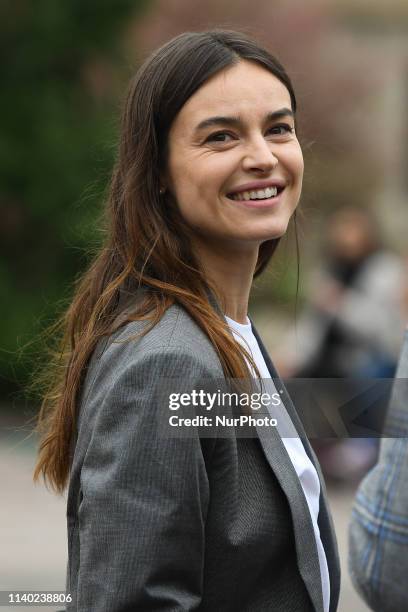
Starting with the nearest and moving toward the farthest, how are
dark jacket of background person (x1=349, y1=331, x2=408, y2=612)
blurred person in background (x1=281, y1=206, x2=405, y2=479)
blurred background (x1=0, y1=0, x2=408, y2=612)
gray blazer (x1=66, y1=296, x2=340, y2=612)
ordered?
gray blazer (x1=66, y1=296, x2=340, y2=612) < dark jacket of background person (x1=349, y1=331, x2=408, y2=612) < blurred background (x1=0, y1=0, x2=408, y2=612) < blurred person in background (x1=281, y1=206, x2=405, y2=479)

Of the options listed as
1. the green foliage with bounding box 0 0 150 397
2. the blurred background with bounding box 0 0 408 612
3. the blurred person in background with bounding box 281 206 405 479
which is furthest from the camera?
the green foliage with bounding box 0 0 150 397

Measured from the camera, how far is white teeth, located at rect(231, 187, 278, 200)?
247cm

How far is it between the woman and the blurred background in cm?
57

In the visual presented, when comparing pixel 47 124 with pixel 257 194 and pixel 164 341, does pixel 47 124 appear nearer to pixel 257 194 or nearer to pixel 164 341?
pixel 257 194

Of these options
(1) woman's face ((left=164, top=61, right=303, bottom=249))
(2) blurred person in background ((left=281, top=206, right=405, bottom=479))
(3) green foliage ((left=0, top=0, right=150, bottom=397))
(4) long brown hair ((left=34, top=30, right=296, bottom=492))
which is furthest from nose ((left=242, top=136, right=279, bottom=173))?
(3) green foliage ((left=0, top=0, right=150, bottom=397))

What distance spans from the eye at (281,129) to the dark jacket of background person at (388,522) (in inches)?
22.1

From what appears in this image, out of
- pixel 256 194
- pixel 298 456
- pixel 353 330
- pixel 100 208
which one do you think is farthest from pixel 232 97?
pixel 353 330

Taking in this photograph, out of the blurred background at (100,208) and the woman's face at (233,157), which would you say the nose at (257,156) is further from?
the blurred background at (100,208)

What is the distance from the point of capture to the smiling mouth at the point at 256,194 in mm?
2469

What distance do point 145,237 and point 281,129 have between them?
1.30ft

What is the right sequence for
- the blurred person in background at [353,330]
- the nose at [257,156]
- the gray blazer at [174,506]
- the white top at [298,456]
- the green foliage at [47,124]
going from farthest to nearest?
the green foliage at [47,124] < the blurred person in background at [353,330] < the nose at [257,156] < the white top at [298,456] < the gray blazer at [174,506]

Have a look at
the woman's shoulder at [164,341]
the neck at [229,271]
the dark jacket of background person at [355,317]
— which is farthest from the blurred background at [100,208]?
the woman's shoulder at [164,341]

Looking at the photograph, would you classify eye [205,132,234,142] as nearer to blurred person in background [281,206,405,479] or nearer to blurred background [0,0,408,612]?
blurred background [0,0,408,612]

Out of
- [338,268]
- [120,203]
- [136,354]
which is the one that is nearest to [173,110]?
[120,203]
